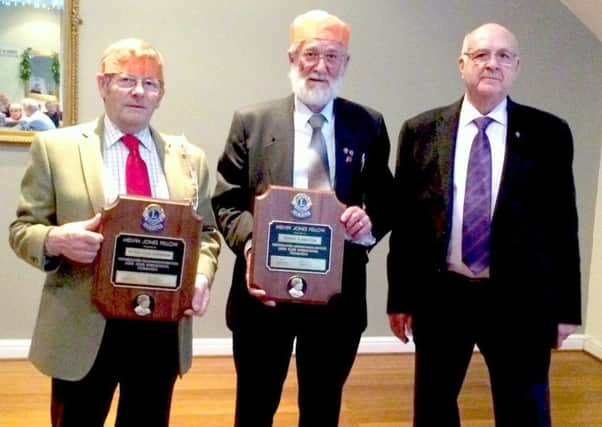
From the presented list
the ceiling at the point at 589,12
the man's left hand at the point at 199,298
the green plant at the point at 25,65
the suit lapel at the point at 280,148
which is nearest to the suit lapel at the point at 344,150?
the suit lapel at the point at 280,148

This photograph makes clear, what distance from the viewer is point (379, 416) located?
2.76 metres

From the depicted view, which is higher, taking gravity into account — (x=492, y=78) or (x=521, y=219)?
(x=492, y=78)

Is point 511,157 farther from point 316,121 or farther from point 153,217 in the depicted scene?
point 153,217

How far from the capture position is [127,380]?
158 cm

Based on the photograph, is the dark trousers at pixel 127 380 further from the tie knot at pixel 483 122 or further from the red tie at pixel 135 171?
the tie knot at pixel 483 122

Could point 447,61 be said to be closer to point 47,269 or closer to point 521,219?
point 521,219

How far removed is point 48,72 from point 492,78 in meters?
2.10

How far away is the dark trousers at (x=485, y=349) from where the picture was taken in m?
1.81

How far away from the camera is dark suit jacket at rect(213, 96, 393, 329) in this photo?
1.78 m

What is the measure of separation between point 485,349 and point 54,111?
2226mm

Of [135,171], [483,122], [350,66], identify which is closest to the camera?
[135,171]

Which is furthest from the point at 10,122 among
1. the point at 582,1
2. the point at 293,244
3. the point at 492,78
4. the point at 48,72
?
the point at 582,1

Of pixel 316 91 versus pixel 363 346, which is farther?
pixel 363 346

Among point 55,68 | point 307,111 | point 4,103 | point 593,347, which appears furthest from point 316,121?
point 593,347
